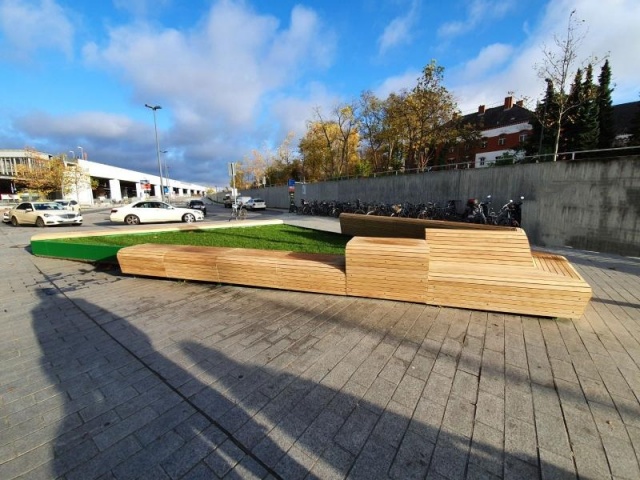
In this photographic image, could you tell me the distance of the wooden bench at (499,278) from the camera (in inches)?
140

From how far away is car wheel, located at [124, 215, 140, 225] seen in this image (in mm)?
16000

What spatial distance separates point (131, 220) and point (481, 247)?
58.2 feet

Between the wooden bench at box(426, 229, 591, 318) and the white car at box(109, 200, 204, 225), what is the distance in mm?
16083

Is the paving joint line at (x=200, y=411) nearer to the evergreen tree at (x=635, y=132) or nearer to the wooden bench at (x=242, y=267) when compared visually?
the wooden bench at (x=242, y=267)

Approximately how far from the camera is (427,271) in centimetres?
399

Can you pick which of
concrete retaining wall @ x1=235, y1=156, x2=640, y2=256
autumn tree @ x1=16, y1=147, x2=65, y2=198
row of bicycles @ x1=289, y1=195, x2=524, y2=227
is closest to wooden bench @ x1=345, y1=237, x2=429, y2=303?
concrete retaining wall @ x1=235, y1=156, x2=640, y2=256

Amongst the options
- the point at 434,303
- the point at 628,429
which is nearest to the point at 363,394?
the point at 628,429

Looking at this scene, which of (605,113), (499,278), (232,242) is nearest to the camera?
(499,278)

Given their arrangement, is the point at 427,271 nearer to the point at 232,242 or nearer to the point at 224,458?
the point at 224,458

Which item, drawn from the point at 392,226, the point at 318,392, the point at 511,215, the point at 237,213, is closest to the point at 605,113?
the point at 511,215

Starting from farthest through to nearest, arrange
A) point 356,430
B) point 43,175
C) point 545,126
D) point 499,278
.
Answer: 1. point 43,175
2. point 545,126
3. point 499,278
4. point 356,430

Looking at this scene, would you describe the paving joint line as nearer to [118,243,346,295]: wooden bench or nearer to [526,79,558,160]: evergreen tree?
[118,243,346,295]: wooden bench

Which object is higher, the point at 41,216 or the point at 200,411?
the point at 41,216

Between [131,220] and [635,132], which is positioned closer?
[131,220]
